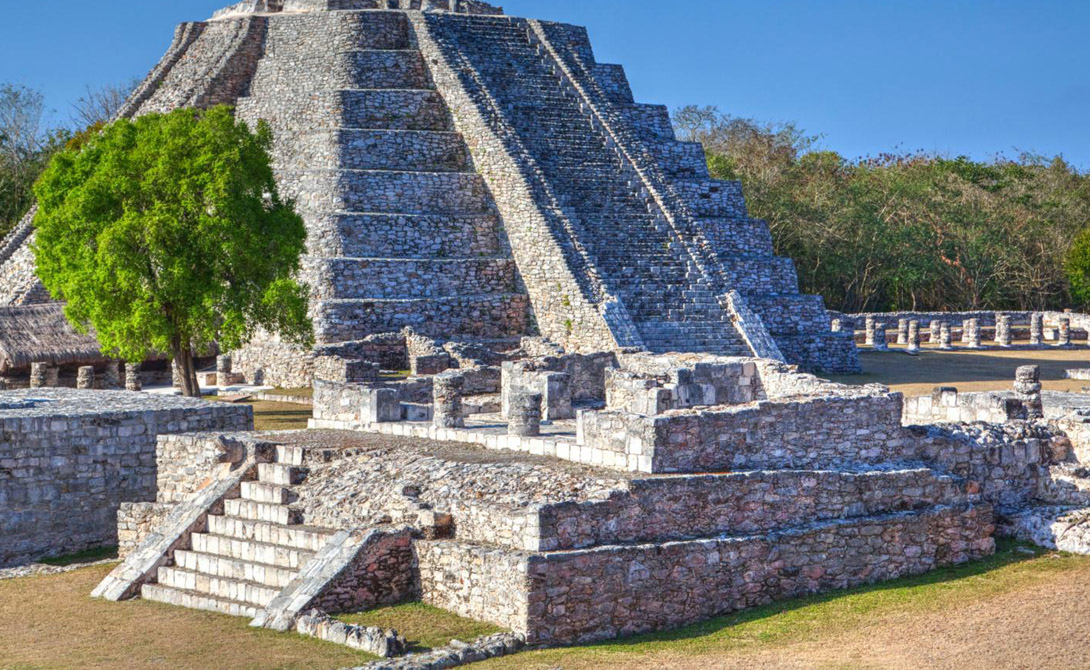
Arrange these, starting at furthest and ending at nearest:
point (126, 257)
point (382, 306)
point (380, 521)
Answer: point (382, 306) < point (126, 257) < point (380, 521)

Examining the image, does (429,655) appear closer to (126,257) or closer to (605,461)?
(605,461)

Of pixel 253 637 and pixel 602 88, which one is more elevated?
pixel 602 88

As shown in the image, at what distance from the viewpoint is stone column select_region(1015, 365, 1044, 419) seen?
859 inches

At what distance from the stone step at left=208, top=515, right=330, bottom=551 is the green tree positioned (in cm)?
1187

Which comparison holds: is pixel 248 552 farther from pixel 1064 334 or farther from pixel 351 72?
pixel 1064 334

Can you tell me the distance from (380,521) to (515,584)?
2.42m

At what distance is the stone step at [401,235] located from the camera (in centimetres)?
3853

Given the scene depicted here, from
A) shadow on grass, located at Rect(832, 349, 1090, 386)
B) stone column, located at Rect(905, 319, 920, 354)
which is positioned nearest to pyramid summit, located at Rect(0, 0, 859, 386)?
shadow on grass, located at Rect(832, 349, 1090, 386)

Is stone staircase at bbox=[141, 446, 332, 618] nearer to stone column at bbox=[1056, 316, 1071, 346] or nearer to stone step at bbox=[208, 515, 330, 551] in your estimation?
stone step at bbox=[208, 515, 330, 551]

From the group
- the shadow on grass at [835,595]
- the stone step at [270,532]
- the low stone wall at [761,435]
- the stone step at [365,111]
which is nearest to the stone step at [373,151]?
the stone step at [365,111]

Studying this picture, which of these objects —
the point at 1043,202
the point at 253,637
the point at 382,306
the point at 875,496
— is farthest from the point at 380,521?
the point at 1043,202

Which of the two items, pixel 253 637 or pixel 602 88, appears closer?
pixel 253 637

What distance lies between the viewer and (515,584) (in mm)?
15359

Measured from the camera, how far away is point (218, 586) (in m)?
17.7
